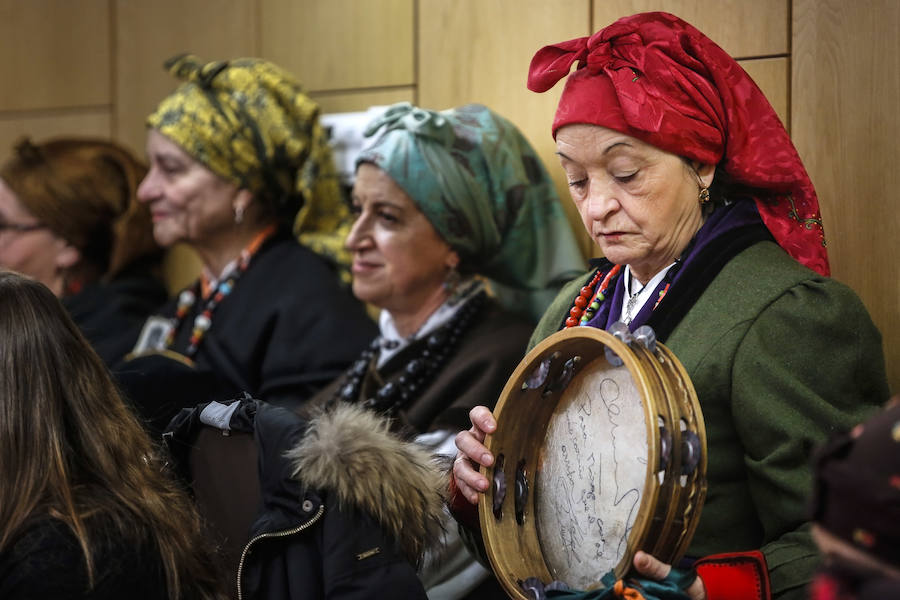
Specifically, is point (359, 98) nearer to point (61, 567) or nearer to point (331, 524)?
point (331, 524)

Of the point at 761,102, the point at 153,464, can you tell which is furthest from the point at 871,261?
the point at 153,464

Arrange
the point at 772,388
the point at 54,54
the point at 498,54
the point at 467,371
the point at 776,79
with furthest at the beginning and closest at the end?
the point at 54,54
the point at 498,54
the point at 467,371
the point at 776,79
the point at 772,388

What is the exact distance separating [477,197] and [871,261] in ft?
3.25

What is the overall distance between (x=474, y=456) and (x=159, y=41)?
2908 mm

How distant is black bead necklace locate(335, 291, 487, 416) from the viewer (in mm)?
2966

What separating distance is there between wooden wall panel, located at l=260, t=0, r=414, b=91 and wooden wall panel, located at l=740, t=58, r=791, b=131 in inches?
51.1

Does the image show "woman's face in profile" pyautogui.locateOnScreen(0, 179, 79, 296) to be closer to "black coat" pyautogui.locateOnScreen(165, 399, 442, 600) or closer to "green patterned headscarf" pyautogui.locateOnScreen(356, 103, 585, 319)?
"green patterned headscarf" pyautogui.locateOnScreen(356, 103, 585, 319)

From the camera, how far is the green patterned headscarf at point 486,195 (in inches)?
119

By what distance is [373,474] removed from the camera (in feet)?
6.30

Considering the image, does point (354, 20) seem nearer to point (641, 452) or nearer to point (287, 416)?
point (287, 416)

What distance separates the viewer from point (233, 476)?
7.11 ft

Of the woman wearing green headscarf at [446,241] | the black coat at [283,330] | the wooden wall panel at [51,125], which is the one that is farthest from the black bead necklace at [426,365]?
the wooden wall panel at [51,125]

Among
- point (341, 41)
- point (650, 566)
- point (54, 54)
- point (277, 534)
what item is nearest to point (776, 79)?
point (650, 566)

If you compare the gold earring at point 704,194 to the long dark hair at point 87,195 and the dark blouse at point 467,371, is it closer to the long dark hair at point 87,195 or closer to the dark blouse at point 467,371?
the dark blouse at point 467,371
